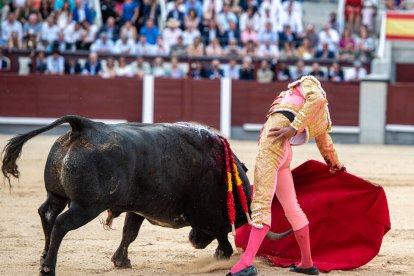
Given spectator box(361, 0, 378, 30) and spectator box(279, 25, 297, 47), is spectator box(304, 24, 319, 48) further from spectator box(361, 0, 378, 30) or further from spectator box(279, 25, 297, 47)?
spectator box(361, 0, 378, 30)

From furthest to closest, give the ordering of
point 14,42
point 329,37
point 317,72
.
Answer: point 329,37
point 317,72
point 14,42

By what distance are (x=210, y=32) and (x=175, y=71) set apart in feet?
3.02

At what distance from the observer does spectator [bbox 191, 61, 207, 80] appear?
15.3m

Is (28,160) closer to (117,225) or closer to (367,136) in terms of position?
(117,225)

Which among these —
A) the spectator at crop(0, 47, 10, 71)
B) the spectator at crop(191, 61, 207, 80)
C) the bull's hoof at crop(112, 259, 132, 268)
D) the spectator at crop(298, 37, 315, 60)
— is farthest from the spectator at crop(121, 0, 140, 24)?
the bull's hoof at crop(112, 259, 132, 268)

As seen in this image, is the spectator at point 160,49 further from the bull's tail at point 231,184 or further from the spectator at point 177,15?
the bull's tail at point 231,184

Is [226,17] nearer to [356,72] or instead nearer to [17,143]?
[356,72]

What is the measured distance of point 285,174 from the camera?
5195 millimetres

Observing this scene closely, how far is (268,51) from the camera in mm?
15562

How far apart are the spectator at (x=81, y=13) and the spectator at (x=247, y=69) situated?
253 centimetres

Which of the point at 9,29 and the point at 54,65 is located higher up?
the point at 9,29

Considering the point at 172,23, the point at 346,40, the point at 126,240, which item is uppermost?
the point at 172,23

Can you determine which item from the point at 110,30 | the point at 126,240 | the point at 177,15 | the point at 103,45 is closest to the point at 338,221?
the point at 126,240

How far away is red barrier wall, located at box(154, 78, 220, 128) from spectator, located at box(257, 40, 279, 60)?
→ 2.95 feet
